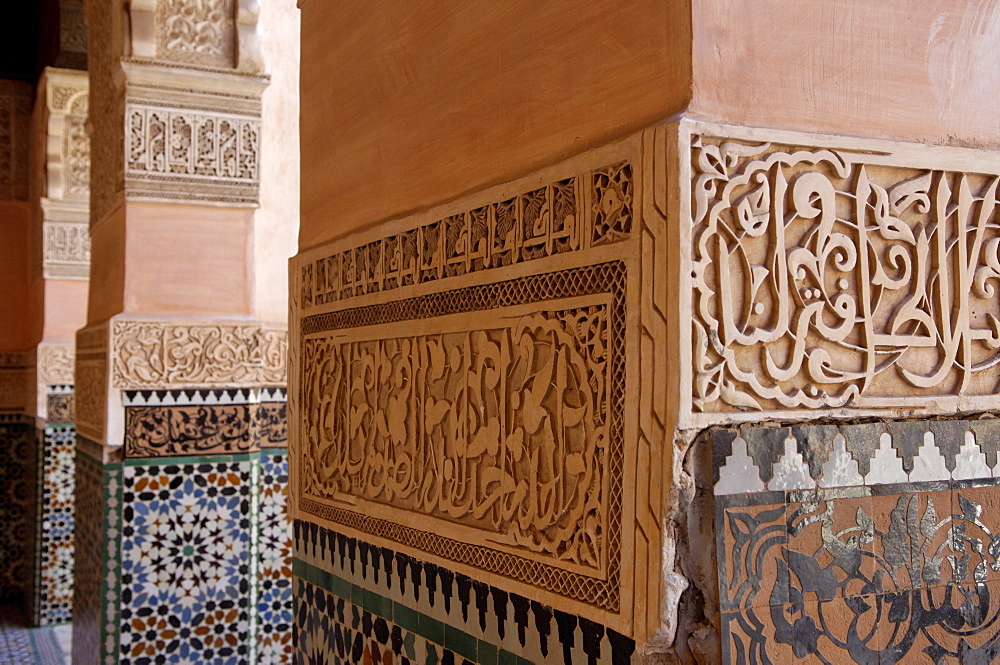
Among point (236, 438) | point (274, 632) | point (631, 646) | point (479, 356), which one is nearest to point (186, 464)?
A: point (236, 438)

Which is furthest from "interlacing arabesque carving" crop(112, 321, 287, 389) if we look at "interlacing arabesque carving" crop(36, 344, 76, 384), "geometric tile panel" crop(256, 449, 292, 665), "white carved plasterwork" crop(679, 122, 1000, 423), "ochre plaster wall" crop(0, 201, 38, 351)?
"ochre plaster wall" crop(0, 201, 38, 351)

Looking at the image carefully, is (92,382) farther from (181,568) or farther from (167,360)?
(181,568)

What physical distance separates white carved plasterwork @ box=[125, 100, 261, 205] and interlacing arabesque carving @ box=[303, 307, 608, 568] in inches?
55.1

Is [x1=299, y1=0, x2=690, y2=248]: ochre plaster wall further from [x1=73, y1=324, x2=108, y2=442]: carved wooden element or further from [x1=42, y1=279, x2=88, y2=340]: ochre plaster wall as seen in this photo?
[x1=42, y1=279, x2=88, y2=340]: ochre plaster wall

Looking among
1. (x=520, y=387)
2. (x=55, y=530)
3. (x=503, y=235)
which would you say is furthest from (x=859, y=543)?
(x=55, y=530)

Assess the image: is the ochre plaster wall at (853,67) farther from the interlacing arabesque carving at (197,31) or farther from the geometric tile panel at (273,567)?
the interlacing arabesque carving at (197,31)

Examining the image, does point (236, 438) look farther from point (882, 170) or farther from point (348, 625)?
point (882, 170)

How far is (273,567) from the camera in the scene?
2.69 m

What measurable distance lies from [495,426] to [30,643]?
13.7 feet

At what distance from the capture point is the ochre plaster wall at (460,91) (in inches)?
29.1

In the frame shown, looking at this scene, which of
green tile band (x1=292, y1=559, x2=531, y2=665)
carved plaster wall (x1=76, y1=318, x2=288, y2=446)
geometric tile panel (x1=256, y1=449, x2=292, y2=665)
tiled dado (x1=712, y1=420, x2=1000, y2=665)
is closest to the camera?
tiled dado (x1=712, y1=420, x2=1000, y2=665)

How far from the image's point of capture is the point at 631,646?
704 millimetres

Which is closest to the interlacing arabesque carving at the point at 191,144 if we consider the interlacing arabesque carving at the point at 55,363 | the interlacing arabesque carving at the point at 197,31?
the interlacing arabesque carving at the point at 197,31

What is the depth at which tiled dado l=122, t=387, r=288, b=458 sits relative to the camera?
2451 millimetres
